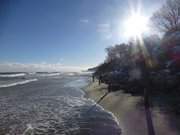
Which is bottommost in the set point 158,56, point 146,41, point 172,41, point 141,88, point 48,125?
point 48,125

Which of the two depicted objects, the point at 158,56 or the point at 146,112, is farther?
the point at 158,56

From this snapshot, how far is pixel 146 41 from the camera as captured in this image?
37.7 meters

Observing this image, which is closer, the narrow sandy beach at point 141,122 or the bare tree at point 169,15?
the narrow sandy beach at point 141,122

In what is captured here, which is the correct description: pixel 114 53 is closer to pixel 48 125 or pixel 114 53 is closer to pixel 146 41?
pixel 146 41

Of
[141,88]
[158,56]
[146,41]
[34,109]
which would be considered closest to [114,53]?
[146,41]

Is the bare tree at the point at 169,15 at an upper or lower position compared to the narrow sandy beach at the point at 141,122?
upper

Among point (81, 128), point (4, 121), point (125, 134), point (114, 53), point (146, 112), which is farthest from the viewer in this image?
point (114, 53)

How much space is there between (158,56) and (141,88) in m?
8.75

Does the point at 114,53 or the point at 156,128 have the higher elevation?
the point at 114,53

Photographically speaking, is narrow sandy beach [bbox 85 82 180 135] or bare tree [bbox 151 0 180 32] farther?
bare tree [bbox 151 0 180 32]

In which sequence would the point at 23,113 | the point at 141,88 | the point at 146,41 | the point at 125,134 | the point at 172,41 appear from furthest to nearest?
the point at 146,41
the point at 172,41
the point at 141,88
the point at 23,113
the point at 125,134

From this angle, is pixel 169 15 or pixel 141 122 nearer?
pixel 141 122

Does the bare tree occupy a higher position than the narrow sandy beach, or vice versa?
the bare tree

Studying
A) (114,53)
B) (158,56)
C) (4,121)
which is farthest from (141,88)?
(114,53)
